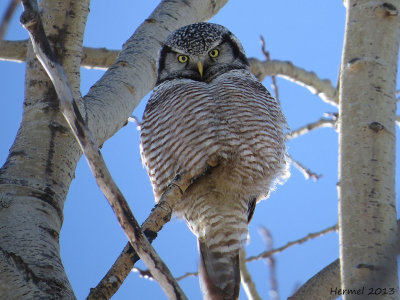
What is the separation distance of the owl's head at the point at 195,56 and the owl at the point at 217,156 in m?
0.23

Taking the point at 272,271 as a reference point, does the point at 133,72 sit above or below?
above

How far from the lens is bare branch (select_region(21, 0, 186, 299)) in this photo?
1.61 m

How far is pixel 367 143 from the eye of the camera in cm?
194

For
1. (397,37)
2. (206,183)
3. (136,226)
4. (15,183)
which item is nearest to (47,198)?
(15,183)

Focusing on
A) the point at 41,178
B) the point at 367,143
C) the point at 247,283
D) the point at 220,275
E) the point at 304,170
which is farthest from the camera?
the point at 304,170

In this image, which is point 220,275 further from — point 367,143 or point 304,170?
point 304,170

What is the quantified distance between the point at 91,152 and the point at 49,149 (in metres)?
0.74

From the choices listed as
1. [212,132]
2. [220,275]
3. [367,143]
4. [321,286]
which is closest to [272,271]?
[220,275]

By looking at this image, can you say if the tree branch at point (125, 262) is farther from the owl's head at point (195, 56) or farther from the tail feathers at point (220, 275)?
the owl's head at point (195, 56)

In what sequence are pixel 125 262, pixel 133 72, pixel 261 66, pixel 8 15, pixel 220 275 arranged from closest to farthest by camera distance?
pixel 8 15
pixel 125 262
pixel 220 275
pixel 133 72
pixel 261 66

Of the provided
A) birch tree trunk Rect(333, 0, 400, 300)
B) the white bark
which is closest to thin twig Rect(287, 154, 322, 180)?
the white bark

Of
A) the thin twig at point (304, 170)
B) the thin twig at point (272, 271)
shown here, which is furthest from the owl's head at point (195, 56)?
the thin twig at point (272, 271)

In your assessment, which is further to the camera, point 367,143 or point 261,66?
point 261,66

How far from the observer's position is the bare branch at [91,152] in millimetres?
1613
